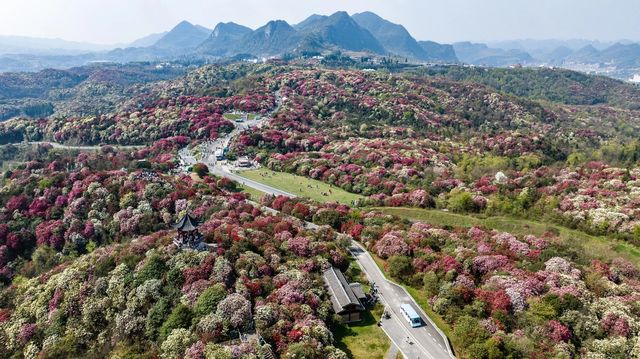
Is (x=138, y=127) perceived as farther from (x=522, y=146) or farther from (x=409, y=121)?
(x=522, y=146)

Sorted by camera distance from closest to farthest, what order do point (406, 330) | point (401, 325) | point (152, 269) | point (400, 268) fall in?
point (406, 330) → point (401, 325) → point (152, 269) → point (400, 268)

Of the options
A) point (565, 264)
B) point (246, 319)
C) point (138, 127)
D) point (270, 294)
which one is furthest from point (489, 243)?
point (138, 127)

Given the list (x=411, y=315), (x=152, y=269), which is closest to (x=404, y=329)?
(x=411, y=315)

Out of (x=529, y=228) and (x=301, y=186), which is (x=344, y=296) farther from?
(x=301, y=186)

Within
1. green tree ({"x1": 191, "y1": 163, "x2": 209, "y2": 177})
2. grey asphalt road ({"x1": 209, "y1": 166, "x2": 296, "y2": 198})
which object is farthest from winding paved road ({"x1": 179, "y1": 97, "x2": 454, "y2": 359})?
green tree ({"x1": 191, "y1": 163, "x2": 209, "y2": 177})

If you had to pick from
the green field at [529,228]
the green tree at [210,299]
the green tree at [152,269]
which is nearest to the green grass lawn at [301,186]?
the green field at [529,228]
